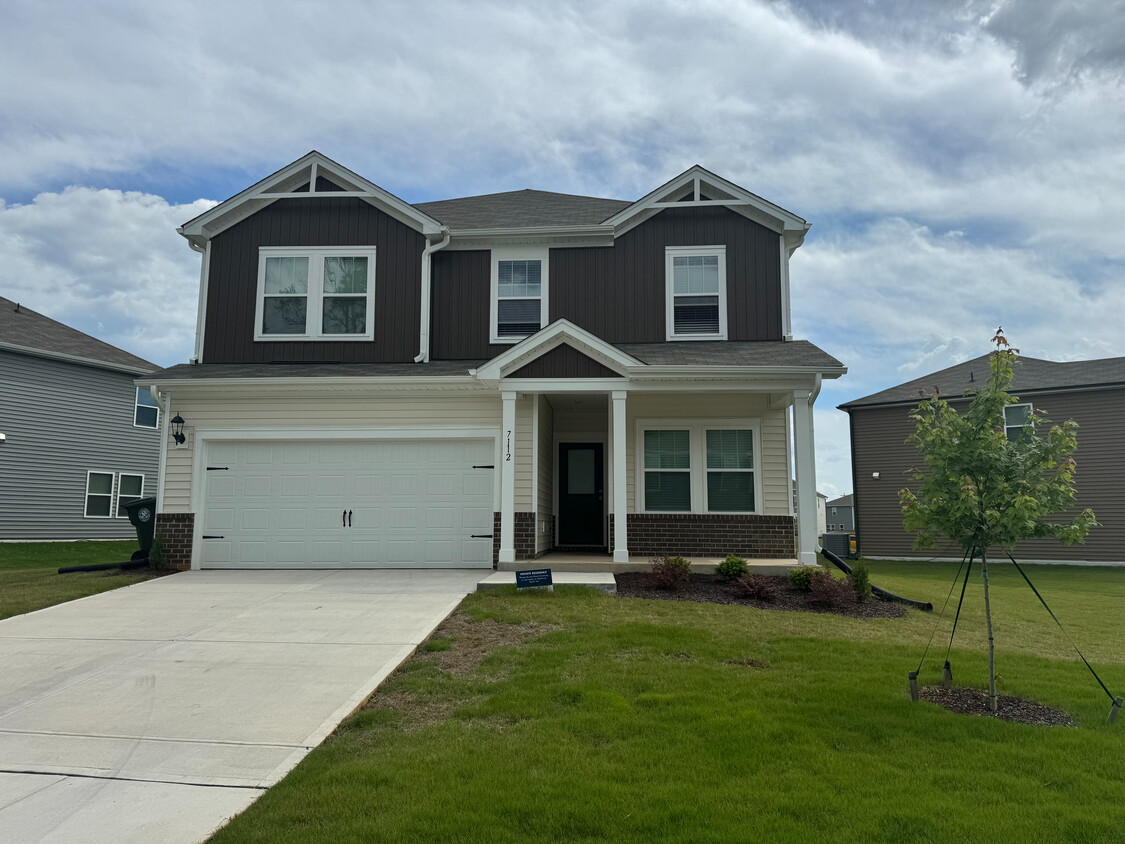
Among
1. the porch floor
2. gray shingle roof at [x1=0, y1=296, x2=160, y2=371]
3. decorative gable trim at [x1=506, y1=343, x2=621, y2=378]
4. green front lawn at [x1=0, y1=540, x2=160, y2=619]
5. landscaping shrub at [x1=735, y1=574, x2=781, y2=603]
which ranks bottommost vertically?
green front lawn at [x1=0, y1=540, x2=160, y2=619]

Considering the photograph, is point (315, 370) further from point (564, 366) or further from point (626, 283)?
point (626, 283)

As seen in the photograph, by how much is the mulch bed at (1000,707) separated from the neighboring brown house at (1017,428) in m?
9.94

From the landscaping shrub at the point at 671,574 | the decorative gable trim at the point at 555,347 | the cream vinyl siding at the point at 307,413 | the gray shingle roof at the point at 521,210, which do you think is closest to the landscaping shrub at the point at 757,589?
the landscaping shrub at the point at 671,574

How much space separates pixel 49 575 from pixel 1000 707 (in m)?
13.0

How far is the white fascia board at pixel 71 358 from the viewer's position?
702 inches

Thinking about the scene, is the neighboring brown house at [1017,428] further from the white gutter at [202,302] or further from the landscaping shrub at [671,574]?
the white gutter at [202,302]

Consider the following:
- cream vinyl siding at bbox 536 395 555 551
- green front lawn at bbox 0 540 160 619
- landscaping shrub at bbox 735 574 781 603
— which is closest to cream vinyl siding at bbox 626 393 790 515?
cream vinyl siding at bbox 536 395 555 551

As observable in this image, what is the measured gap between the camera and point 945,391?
1862 centimetres

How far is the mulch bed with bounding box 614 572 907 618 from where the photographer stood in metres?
9.07

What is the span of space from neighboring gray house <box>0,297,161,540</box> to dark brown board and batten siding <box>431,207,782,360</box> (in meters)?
12.0

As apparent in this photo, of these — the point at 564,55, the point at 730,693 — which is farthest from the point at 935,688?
the point at 564,55

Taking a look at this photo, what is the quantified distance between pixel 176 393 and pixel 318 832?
10.6 metres

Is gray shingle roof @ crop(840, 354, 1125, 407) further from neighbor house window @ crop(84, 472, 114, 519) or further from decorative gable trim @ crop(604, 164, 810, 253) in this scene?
neighbor house window @ crop(84, 472, 114, 519)

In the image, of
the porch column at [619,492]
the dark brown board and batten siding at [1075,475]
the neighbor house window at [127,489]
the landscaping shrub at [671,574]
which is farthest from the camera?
the neighbor house window at [127,489]
